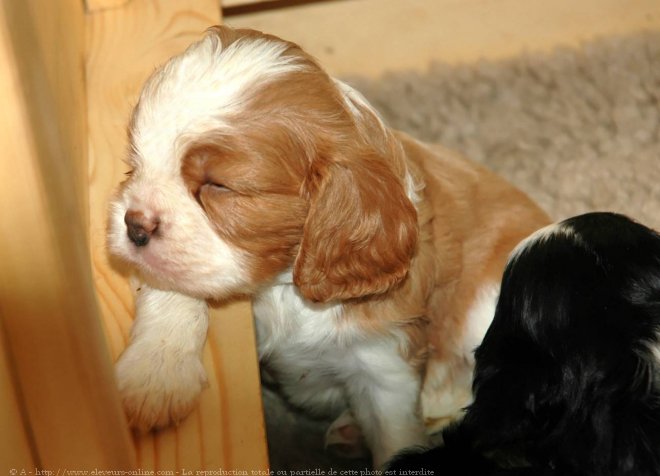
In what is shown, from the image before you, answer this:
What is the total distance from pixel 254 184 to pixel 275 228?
0.41 feet

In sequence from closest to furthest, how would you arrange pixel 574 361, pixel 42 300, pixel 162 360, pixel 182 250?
pixel 42 300 → pixel 574 361 → pixel 182 250 → pixel 162 360

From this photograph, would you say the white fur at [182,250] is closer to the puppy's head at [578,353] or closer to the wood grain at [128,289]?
the wood grain at [128,289]

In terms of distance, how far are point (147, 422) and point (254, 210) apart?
51 centimetres

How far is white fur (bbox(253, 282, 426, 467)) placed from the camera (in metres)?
2.41

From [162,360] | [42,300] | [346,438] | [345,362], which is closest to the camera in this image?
[42,300]

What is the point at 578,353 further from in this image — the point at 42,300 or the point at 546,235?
the point at 42,300

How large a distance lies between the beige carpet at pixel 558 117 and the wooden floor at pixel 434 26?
0.07m

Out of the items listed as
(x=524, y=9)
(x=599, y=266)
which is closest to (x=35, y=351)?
(x=599, y=266)

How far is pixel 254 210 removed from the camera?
2.04m

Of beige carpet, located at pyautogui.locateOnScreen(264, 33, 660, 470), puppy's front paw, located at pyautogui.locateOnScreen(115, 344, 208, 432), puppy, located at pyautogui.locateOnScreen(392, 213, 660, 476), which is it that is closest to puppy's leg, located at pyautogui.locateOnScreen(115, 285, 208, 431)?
puppy's front paw, located at pyautogui.locateOnScreen(115, 344, 208, 432)

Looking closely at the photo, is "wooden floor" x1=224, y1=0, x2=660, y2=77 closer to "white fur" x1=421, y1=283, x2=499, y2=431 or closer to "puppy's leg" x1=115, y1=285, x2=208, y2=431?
"white fur" x1=421, y1=283, x2=499, y2=431

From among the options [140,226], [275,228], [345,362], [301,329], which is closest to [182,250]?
[140,226]

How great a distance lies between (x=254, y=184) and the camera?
2.02 metres

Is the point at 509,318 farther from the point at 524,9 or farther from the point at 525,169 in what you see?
the point at 524,9
